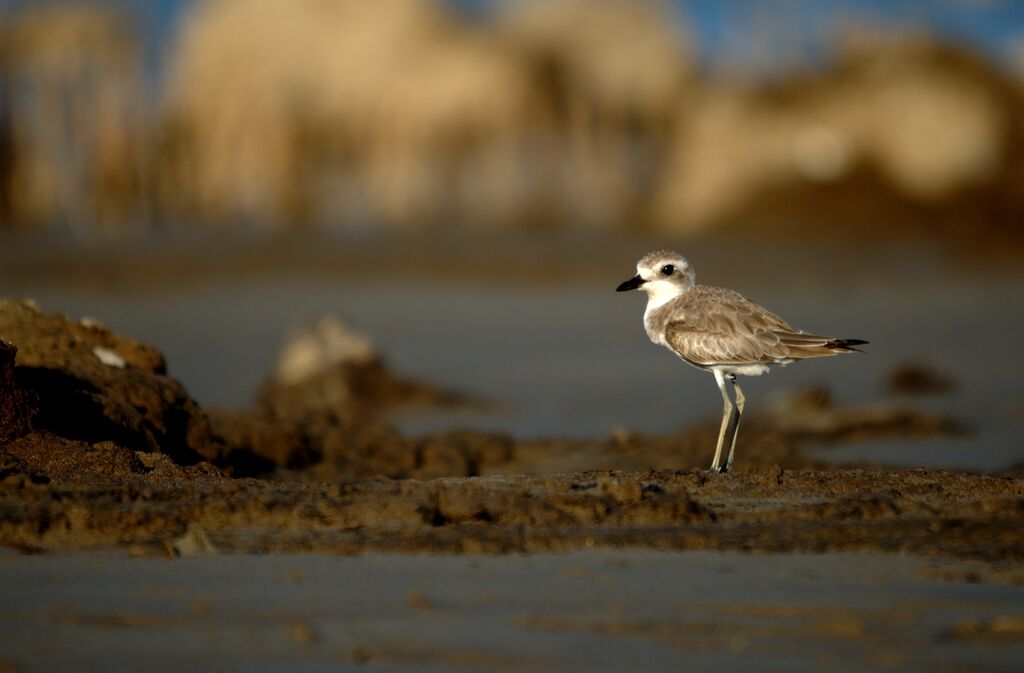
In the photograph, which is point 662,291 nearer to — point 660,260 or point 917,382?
point 660,260

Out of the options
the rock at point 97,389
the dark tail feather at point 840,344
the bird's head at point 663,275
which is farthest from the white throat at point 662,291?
the rock at point 97,389

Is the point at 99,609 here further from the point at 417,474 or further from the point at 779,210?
the point at 779,210

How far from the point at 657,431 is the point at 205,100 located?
1647 centimetres

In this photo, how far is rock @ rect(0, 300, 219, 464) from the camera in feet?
20.7

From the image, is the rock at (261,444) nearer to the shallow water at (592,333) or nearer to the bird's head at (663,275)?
the bird's head at (663,275)

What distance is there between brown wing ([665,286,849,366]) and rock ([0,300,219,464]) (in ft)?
7.51

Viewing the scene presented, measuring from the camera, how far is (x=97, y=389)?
21.8 ft

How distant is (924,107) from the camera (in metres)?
22.5

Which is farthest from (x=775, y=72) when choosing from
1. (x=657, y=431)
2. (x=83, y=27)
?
(x=657, y=431)

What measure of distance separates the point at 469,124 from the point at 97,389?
58.6 feet

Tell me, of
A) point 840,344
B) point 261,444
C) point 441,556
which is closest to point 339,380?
point 261,444

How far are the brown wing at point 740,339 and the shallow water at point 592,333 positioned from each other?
1.74m

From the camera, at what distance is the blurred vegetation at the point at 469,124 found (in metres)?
22.3

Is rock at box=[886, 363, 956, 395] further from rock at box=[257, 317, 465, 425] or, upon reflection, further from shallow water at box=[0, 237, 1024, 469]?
rock at box=[257, 317, 465, 425]
